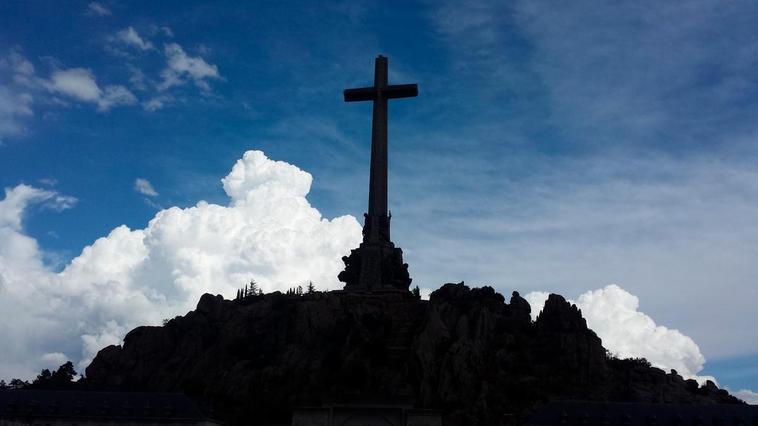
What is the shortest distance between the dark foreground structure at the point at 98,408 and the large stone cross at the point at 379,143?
43.5 m

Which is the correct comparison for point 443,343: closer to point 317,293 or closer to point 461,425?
point 461,425

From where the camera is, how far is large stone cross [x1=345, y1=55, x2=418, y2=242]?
127438mm

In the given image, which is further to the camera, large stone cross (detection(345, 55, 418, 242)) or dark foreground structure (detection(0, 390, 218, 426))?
large stone cross (detection(345, 55, 418, 242))

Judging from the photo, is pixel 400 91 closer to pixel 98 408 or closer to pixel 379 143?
pixel 379 143

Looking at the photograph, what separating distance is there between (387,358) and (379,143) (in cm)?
3969

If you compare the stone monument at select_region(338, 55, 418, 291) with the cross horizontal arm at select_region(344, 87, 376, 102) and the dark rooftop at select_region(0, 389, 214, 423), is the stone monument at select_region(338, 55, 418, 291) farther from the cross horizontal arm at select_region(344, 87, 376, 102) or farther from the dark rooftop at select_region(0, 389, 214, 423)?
the dark rooftop at select_region(0, 389, 214, 423)

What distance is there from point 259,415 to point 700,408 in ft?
185

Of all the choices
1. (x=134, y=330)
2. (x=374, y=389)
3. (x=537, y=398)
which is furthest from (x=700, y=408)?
(x=134, y=330)

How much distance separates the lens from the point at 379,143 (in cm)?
13112

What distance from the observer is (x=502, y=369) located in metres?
107

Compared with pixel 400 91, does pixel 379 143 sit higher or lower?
lower

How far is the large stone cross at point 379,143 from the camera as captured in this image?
→ 418 feet

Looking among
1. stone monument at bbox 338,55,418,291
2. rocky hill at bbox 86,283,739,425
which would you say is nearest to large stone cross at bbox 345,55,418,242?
stone monument at bbox 338,55,418,291

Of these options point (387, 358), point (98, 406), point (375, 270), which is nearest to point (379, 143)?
point (375, 270)
